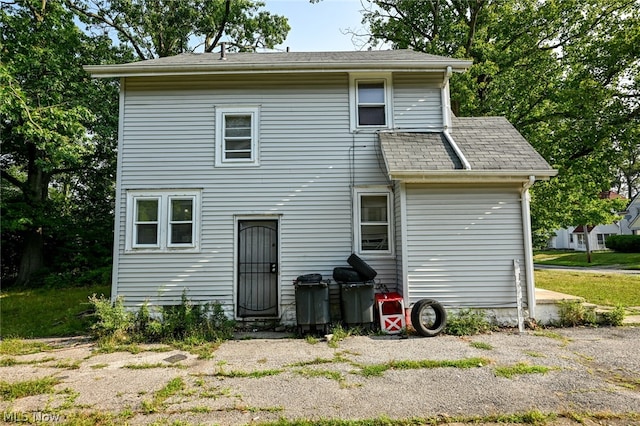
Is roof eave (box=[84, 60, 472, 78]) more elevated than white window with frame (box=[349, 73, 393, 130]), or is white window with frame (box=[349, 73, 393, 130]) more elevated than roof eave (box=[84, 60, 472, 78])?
roof eave (box=[84, 60, 472, 78])

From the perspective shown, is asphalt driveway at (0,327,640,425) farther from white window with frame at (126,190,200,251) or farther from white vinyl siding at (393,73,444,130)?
white vinyl siding at (393,73,444,130)

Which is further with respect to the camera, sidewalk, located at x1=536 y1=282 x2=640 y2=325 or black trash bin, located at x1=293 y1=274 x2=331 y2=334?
sidewalk, located at x1=536 y1=282 x2=640 y2=325

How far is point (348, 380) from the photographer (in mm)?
4180

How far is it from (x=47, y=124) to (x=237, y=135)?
6907mm

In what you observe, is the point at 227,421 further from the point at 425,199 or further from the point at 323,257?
the point at 425,199

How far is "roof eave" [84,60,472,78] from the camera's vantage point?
7031 millimetres

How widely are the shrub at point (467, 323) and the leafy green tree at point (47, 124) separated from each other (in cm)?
1157

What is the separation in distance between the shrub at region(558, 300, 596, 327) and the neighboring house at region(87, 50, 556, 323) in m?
0.73

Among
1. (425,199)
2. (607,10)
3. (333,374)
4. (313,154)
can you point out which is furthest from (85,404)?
(607,10)

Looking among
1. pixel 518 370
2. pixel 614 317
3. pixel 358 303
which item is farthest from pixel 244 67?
pixel 614 317

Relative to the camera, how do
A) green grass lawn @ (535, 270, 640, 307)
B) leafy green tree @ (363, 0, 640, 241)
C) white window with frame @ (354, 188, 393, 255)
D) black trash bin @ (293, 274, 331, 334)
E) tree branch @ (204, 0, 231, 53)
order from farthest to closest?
tree branch @ (204, 0, 231, 53) < leafy green tree @ (363, 0, 640, 241) < green grass lawn @ (535, 270, 640, 307) < white window with frame @ (354, 188, 393, 255) < black trash bin @ (293, 274, 331, 334)

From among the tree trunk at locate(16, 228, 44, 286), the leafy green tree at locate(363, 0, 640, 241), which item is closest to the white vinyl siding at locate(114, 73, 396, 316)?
the leafy green tree at locate(363, 0, 640, 241)

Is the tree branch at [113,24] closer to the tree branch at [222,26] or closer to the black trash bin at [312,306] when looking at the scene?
the tree branch at [222,26]

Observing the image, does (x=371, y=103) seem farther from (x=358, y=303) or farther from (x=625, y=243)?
(x=625, y=243)
